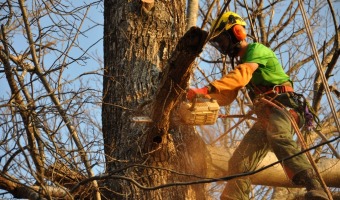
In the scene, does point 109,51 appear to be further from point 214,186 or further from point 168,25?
point 214,186

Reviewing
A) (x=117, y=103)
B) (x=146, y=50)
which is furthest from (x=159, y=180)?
(x=146, y=50)

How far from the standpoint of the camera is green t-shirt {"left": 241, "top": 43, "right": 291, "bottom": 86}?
5371 millimetres

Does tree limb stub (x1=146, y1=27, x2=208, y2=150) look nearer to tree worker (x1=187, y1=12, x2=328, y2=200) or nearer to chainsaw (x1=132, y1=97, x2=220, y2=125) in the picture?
chainsaw (x1=132, y1=97, x2=220, y2=125)

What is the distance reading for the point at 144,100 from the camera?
491 centimetres

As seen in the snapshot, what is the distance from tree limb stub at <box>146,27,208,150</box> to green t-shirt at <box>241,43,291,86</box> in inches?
47.2

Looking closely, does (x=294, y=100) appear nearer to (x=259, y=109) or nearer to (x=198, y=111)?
(x=259, y=109)

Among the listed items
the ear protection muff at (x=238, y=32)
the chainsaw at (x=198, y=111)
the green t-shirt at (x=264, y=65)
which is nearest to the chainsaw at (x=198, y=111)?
the chainsaw at (x=198, y=111)

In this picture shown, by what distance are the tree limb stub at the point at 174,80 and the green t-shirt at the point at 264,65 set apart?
3.94 ft

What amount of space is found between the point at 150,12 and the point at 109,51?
1.57 feet

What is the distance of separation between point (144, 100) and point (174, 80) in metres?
0.72

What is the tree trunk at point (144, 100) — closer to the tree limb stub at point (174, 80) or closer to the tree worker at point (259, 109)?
the tree limb stub at point (174, 80)

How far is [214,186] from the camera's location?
5922mm

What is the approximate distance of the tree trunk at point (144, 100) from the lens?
4605 mm

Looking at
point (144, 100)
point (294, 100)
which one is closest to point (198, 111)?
point (144, 100)
